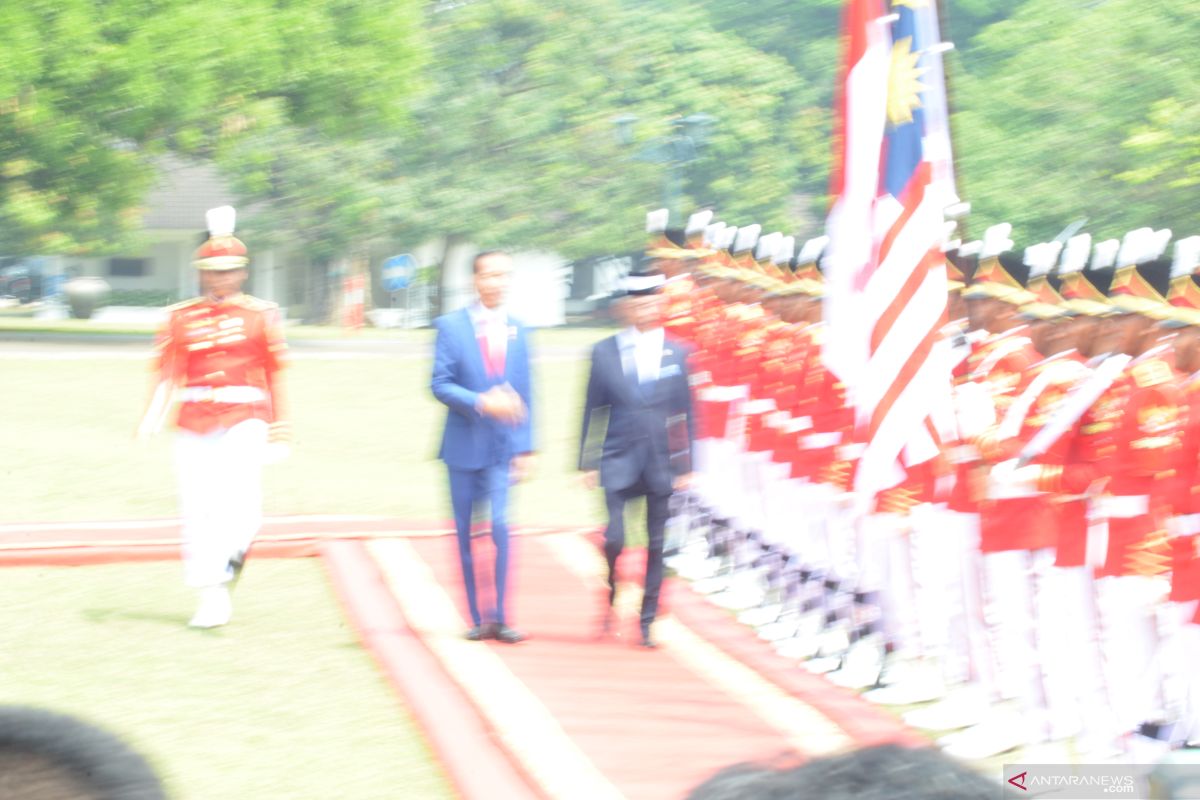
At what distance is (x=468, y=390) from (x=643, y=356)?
83cm

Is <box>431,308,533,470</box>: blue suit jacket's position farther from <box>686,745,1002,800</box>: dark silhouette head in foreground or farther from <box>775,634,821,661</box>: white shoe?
<box>686,745,1002,800</box>: dark silhouette head in foreground

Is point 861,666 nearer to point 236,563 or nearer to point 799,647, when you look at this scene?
point 799,647

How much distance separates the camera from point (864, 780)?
1947 mm

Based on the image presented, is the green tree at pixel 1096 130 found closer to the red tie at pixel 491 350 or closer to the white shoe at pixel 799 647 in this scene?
the white shoe at pixel 799 647

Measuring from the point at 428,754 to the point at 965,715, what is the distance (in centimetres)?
217

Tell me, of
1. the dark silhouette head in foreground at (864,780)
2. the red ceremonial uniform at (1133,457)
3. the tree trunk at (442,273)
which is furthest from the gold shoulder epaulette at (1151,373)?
the tree trunk at (442,273)

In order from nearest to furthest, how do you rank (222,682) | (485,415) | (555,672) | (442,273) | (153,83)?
(222,682)
(555,672)
(485,415)
(153,83)
(442,273)

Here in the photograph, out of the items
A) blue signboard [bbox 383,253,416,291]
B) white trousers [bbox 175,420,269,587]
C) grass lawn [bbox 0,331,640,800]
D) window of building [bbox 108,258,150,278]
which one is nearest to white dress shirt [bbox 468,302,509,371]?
grass lawn [bbox 0,331,640,800]

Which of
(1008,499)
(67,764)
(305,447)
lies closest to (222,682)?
(1008,499)

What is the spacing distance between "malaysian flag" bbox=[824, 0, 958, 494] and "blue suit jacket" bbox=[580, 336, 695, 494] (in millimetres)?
1232

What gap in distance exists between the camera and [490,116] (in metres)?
47.5

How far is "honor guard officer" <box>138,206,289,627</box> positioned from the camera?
8953mm

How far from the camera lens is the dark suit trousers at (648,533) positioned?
8672 mm

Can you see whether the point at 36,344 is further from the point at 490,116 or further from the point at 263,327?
the point at 263,327
